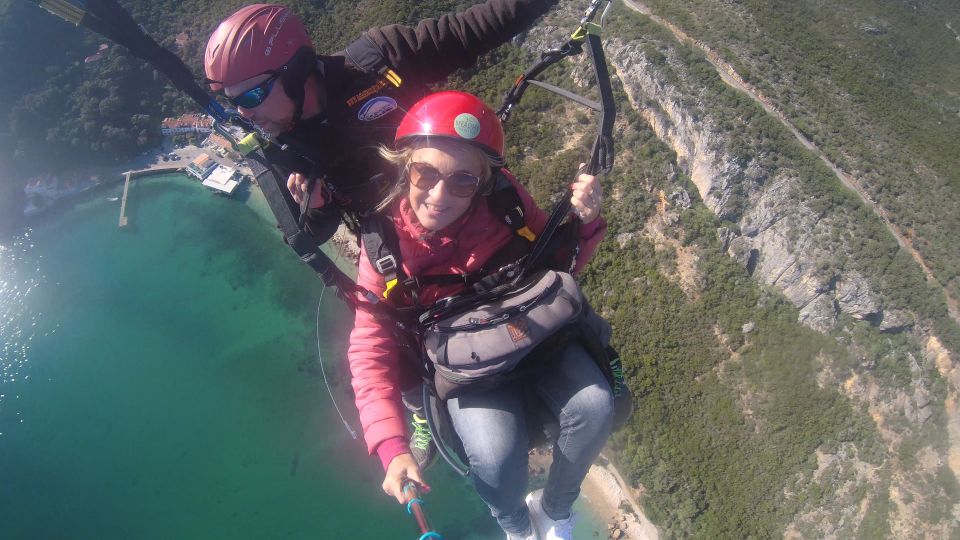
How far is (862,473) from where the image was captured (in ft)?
42.0

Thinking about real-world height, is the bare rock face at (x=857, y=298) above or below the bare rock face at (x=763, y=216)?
below

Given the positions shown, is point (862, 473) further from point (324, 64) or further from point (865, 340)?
point (324, 64)

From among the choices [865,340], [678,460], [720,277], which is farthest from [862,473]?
[720,277]

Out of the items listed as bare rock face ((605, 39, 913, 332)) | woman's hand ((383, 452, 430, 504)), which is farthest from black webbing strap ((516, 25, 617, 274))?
bare rock face ((605, 39, 913, 332))

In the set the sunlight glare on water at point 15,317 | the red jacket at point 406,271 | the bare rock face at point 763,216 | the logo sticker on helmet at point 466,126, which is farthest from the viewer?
the sunlight glare on water at point 15,317

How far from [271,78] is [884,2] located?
39059mm

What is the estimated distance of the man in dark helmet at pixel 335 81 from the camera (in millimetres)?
2896

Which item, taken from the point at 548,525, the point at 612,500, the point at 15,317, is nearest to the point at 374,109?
the point at 548,525

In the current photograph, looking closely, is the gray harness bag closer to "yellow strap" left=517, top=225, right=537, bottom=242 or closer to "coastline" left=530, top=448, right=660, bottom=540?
"yellow strap" left=517, top=225, right=537, bottom=242

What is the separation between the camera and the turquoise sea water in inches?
548

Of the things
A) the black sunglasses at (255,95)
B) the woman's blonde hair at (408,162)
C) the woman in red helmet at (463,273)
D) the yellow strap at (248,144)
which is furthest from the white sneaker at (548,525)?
the black sunglasses at (255,95)

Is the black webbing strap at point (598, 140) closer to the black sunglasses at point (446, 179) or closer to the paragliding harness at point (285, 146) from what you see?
the paragliding harness at point (285, 146)

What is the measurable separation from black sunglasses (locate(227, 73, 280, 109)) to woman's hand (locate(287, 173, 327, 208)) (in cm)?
53

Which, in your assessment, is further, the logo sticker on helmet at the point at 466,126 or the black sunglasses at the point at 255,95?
the black sunglasses at the point at 255,95
